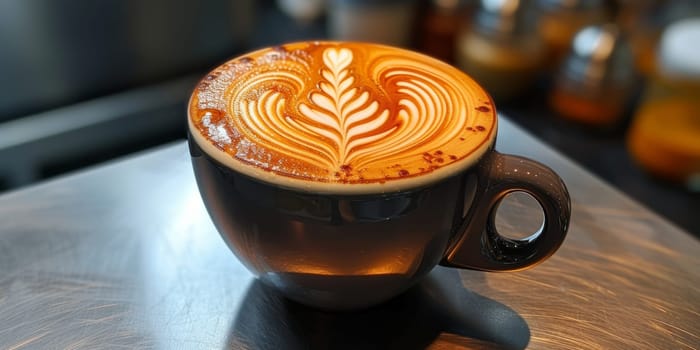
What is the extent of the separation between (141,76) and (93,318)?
69 centimetres

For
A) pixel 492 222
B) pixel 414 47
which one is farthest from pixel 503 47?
pixel 492 222

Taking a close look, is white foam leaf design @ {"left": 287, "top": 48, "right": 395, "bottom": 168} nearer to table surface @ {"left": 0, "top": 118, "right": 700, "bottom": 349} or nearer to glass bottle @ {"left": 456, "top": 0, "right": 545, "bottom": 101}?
table surface @ {"left": 0, "top": 118, "right": 700, "bottom": 349}

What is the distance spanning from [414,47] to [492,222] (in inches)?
38.6

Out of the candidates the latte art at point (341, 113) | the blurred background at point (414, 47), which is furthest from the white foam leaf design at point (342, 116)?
the blurred background at point (414, 47)

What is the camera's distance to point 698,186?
1099 millimetres

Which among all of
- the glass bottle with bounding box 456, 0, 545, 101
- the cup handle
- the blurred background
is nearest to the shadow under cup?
the cup handle

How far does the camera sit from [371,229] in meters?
0.37

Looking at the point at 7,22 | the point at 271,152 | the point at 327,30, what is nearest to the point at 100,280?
the point at 271,152

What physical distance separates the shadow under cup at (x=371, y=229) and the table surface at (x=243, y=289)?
4cm

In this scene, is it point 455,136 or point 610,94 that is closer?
point 455,136

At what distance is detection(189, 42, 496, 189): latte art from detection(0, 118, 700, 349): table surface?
14 centimetres

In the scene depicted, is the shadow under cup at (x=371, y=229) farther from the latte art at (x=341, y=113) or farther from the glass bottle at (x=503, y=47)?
the glass bottle at (x=503, y=47)

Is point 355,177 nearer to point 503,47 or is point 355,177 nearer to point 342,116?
point 342,116

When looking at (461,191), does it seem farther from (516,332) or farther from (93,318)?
(93,318)
